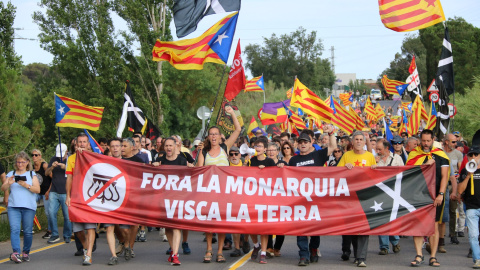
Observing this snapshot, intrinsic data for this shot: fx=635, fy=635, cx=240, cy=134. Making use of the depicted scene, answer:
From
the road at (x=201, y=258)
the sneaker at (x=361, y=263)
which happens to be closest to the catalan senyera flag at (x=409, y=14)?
the road at (x=201, y=258)

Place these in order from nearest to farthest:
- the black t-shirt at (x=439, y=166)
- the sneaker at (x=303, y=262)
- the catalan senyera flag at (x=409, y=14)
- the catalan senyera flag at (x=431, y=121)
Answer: the sneaker at (x=303, y=262)
the black t-shirt at (x=439, y=166)
the catalan senyera flag at (x=409, y=14)
the catalan senyera flag at (x=431, y=121)

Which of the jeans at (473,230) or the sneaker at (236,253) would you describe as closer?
the jeans at (473,230)

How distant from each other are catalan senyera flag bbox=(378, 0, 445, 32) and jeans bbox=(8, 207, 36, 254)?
25.6 feet

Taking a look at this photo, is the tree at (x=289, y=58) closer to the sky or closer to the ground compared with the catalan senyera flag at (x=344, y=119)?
closer to the sky

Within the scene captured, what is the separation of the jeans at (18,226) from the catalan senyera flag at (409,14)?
779 cm

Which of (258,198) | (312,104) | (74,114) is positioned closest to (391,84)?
(312,104)

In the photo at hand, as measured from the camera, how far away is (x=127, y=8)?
29703 mm

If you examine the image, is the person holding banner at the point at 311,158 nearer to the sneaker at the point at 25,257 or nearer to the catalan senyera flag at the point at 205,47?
the catalan senyera flag at the point at 205,47

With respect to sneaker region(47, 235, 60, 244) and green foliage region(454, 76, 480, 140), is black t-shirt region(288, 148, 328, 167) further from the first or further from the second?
green foliage region(454, 76, 480, 140)

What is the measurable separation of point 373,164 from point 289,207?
145 centimetres

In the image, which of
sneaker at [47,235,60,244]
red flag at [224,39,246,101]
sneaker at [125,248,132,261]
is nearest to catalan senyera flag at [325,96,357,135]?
red flag at [224,39,246,101]

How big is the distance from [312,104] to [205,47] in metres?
3.60

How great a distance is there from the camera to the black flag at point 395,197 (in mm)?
9438

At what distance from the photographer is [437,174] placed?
31.4 feet
